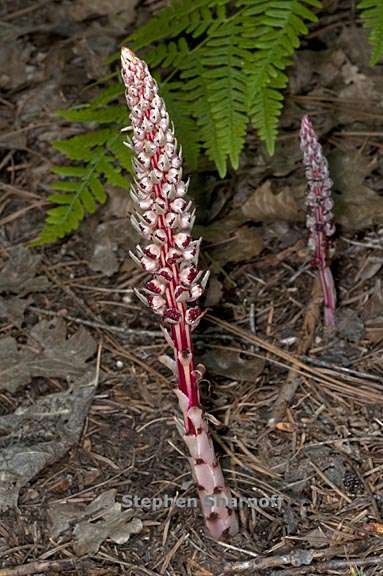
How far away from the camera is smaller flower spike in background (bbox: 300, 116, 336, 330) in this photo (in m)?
3.53

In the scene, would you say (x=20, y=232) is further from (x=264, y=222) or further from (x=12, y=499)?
(x=12, y=499)

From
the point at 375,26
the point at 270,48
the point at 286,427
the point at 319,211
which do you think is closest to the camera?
the point at 286,427

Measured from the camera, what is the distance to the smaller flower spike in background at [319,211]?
11.6ft

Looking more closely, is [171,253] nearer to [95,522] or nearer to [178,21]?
[95,522]

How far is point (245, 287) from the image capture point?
13.5ft

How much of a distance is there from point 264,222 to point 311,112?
2.20 feet

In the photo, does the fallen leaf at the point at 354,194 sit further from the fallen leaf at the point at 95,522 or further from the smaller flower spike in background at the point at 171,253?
the fallen leaf at the point at 95,522

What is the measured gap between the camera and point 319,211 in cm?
367

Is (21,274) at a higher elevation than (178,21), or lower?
lower

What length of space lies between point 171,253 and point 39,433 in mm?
1175

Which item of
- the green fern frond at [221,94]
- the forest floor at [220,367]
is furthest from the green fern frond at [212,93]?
the forest floor at [220,367]

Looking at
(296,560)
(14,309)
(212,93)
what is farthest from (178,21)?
(296,560)

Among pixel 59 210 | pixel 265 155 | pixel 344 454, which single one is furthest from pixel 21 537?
pixel 265 155

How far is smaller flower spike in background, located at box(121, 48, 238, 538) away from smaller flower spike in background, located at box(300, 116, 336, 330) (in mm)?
880
